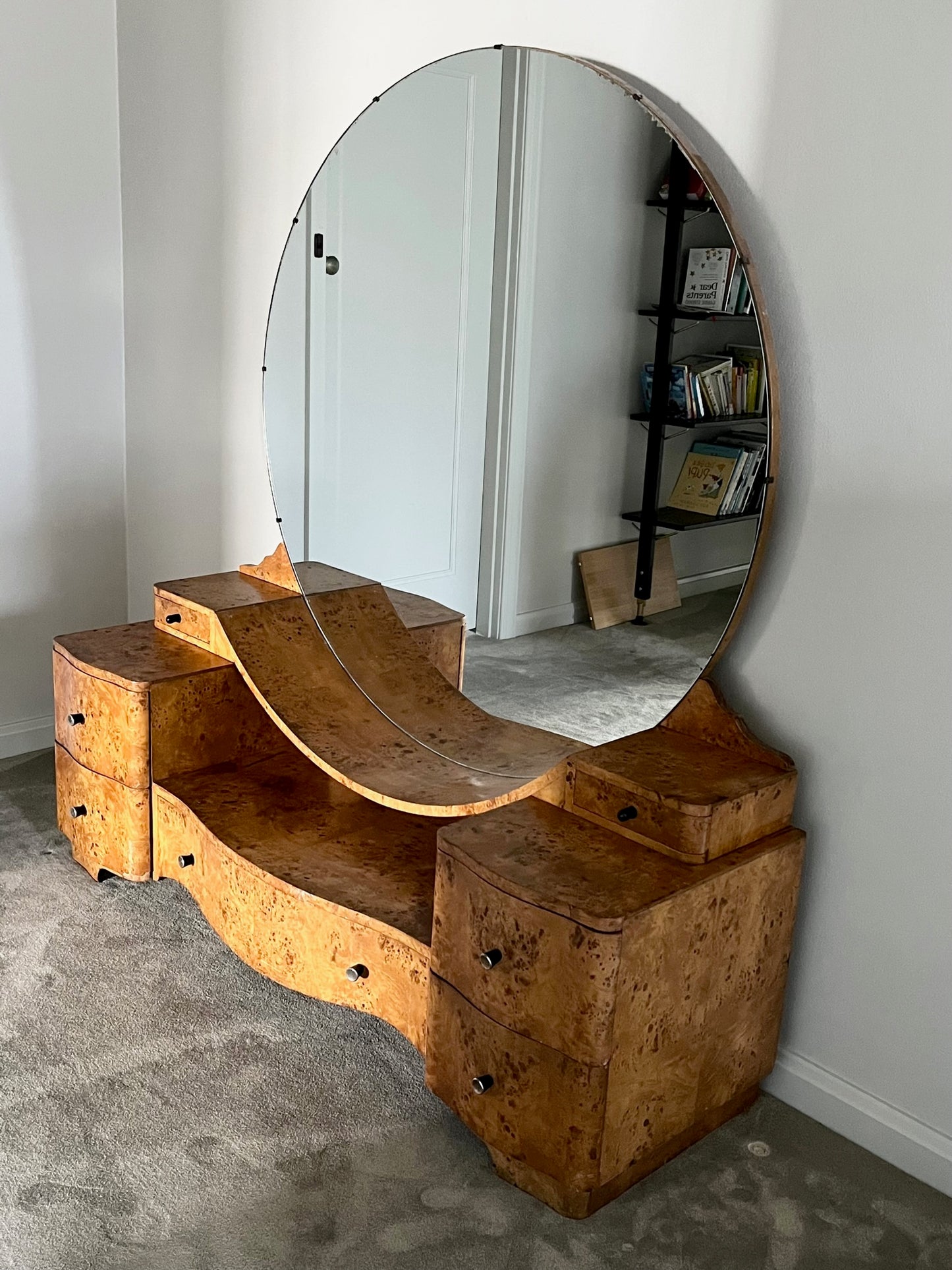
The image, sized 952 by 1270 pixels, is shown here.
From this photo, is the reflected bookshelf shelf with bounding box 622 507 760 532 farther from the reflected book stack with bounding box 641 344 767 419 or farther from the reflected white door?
the reflected white door

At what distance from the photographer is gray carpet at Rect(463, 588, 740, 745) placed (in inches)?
72.5

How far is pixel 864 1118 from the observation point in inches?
72.3

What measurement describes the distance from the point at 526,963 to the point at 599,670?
1.74ft

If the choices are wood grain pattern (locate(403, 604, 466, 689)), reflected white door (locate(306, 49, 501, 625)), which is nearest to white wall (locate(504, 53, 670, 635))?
reflected white door (locate(306, 49, 501, 625))

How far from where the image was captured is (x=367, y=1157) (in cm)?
176

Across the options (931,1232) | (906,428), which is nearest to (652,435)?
(906,428)

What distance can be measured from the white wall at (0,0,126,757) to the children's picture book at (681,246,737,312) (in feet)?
Answer: 5.93

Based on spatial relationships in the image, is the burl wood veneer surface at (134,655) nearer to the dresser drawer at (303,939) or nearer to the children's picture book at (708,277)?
the dresser drawer at (303,939)

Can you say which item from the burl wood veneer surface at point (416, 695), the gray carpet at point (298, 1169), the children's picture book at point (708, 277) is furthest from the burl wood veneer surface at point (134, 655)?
the children's picture book at point (708, 277)

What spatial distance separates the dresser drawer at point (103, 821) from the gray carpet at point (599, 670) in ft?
2.40

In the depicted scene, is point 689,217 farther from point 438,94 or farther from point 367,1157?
point 367,1157

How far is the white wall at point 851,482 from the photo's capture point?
160 centimetres

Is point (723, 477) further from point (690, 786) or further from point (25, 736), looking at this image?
point (25, 736)

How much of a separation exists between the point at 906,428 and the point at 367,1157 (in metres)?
1.28
